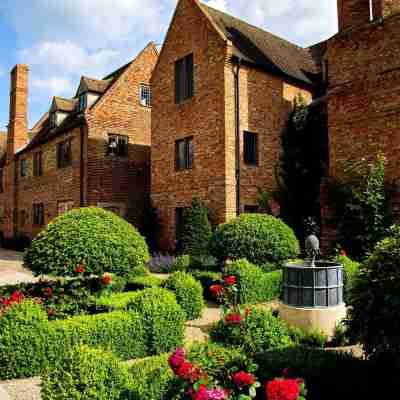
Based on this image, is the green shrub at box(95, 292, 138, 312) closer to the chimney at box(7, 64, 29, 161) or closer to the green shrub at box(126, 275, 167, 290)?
the green shrub at box(126, 275, 167, 290)

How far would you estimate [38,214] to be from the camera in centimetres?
2503

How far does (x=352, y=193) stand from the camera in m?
11.5

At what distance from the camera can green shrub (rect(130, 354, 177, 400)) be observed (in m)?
3.69

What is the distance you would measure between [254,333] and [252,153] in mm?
11464

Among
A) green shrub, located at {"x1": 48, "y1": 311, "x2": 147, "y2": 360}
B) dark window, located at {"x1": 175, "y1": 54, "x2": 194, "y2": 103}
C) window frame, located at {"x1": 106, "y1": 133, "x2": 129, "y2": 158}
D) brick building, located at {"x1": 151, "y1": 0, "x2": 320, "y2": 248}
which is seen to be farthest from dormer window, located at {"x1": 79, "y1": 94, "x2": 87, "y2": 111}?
green shrub, located at {"x1": 48, "y1": 311, "x2": 147, "y2": 360}

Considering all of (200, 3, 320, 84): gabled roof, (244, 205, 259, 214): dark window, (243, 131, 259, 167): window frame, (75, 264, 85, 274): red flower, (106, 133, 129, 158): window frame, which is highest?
(200, 3, 320, 84): gabled roof

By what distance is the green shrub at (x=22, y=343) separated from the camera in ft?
17.8

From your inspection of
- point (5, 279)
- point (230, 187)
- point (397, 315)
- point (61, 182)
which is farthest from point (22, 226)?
point (397, 315)

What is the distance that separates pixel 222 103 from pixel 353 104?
4.95 metres

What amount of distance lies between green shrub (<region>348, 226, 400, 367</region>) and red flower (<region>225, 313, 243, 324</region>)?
173cm

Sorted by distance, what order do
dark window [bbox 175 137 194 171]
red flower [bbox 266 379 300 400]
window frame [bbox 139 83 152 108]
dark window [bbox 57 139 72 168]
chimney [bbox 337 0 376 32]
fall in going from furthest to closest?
window frame [bbox 139 83 152 108], dark window [bbox 57 139 72 168], dark window [bbox 175 137 194 171], chimney [bbox 337 0 376 32], red flower [bbox 266 379 300 400]

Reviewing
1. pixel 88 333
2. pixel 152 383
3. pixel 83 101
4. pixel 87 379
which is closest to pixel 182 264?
pixel 88 333

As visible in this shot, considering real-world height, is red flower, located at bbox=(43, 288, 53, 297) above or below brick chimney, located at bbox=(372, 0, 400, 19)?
below

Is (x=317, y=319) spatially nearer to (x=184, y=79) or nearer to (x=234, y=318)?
(x=234, y=318)
